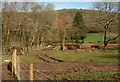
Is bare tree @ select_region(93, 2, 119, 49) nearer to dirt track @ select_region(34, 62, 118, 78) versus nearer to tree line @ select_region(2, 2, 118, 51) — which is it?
tree line @ select_region(2, 2, 118, 51)

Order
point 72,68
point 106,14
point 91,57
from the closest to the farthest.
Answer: point 72,68 → point 91,57 → point 106,14

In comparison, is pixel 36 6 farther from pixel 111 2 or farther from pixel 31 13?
pixel 111 2

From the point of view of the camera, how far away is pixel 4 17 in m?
28.5

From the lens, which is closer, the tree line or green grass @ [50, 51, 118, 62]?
green grass @ [50, 51, 118, 62]

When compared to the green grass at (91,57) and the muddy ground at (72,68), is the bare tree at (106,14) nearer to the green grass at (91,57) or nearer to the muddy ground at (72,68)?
the green grass at (91,57)

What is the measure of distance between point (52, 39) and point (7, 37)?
16.7 metres

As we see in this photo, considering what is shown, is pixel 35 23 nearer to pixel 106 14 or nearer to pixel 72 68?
pixel 106 14

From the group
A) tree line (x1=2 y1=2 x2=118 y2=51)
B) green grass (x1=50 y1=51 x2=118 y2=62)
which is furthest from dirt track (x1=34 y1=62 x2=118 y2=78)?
tree line (x1=2 y1=2 x2=118 y2=51)

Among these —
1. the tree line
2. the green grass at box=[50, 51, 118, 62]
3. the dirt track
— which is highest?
the tree line

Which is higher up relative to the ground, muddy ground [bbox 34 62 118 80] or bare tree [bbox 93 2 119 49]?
bare tree [bbox 93 2 119 49]

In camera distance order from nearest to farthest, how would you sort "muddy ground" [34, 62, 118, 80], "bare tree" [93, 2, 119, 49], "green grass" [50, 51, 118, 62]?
1. "muddy ground" [34, 62, 118, 80]
2. "green grass" [50, 51, 118, 62]
3. "bare tree" [93, 2, 119, 49]

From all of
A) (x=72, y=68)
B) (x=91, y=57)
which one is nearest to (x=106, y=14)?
(x=91, y=57)

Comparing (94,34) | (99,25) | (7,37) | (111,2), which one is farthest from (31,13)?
(94,34)

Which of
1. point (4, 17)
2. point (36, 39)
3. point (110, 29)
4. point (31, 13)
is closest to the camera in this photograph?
point (4, 17)
